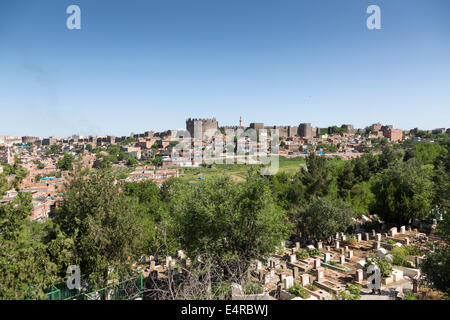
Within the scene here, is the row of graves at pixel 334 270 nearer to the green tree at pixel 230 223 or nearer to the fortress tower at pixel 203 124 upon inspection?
the green tree at pixel 230 223

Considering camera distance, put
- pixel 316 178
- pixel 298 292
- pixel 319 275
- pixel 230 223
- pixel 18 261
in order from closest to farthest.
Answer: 1. pixel 18 261
2. pixel 230 223
3. pixel 298 292
4. pixel 319 275
5. pixel 316 178

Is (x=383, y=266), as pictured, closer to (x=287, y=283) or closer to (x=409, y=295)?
(x=409, y=295)

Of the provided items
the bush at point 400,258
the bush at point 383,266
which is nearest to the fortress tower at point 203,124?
the bush at point 400,258

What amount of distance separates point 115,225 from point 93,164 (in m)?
64.7

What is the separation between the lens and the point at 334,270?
12.4m

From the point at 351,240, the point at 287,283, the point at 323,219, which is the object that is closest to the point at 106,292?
the point at 287,283

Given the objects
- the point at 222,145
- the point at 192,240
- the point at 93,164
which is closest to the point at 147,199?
the point at 192,240

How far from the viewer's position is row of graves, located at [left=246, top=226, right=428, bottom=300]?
9.56 metres

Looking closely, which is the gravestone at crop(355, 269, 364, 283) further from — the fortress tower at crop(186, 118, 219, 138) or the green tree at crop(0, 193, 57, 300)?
the fortress tower at crop(186, 118, 219, 138)

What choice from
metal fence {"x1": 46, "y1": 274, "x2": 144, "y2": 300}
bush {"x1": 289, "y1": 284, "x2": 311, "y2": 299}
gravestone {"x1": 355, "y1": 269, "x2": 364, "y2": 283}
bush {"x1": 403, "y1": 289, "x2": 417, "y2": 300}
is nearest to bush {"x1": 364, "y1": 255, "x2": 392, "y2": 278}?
gravestone {"x1": 355, "y1": 269, "x2": 364, "y2": 283}

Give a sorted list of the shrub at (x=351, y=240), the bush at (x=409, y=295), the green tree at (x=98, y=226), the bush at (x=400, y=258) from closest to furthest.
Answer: the bush at (x=409, y=295) < the green tree at (x=98, y=226) < the bush at (x=400, y=258) < the shrub at (x=351, y=240)

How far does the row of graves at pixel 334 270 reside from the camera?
9562 millimetres

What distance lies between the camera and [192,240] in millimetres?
9375
